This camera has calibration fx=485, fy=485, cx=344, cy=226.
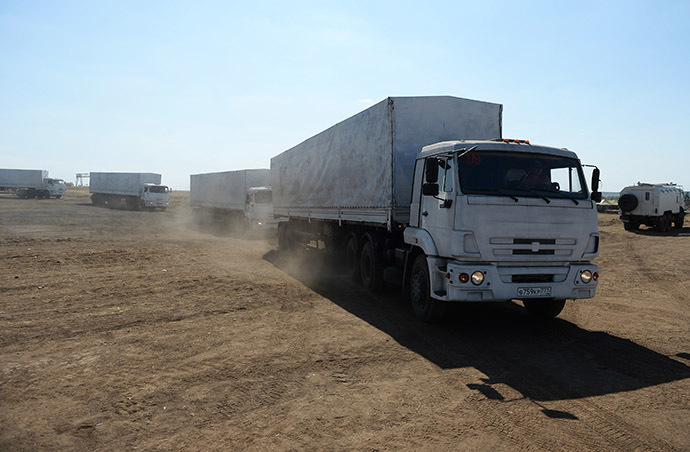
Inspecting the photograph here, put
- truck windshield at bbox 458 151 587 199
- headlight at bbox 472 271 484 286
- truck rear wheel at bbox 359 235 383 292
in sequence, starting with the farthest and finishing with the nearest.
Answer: truck rear wheel at bbox 359 235 383 292 → truck windshield at bbox 458 151 587 199 → headlight at bbox 472 271 484 286

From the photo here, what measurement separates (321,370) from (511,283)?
116 inches

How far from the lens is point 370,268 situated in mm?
10820

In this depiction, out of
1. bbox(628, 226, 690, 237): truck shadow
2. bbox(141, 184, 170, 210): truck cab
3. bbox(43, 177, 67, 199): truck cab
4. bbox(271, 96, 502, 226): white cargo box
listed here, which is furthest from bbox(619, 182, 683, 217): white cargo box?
bbox(43, 177, 67, 199): truck cab

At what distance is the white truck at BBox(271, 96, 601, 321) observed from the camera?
6793 millimetres

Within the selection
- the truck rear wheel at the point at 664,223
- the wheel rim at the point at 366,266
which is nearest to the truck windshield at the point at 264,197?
the wheel rim at the point at 366,266

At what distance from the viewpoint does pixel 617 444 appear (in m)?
4.03

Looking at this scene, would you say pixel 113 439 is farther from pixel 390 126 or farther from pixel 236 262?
pixel 236 262

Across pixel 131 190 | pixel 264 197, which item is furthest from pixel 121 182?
pixel 264 197

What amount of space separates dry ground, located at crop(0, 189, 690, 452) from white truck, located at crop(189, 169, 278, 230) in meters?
11.9

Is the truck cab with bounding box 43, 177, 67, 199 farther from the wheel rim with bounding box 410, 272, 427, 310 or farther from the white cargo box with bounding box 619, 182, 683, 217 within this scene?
the wheel rim with bounding box 410, 272, 427, 310

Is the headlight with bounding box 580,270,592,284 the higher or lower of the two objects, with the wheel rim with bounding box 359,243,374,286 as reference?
higher

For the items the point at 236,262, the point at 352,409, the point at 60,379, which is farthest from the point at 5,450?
the point at 236,262

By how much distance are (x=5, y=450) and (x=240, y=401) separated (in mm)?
1977

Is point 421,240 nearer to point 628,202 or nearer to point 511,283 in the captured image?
point 511,283
